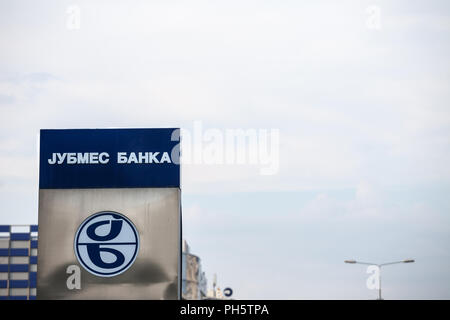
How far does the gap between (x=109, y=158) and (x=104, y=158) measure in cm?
19

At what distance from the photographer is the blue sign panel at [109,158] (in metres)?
27.9

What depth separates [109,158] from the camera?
91.8 ft

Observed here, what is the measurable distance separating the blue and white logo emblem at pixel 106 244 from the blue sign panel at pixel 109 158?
4.25 ft

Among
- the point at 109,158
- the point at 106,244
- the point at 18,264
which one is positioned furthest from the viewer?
the point at 18,264

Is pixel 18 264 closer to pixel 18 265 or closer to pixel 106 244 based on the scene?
pixel 18 265

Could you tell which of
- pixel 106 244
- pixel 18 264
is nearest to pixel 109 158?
pixel 106 244

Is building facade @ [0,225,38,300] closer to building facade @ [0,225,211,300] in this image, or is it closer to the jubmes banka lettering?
building facade @ [0,225,211,300]

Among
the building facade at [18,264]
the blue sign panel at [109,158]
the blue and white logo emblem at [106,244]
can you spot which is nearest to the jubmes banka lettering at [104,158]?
the blue sign panel at [109,158]

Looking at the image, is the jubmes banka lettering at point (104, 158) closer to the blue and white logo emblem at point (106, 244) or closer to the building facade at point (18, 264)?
the blue and white logo emblem at point (106, 244)

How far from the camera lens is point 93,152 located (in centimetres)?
2802

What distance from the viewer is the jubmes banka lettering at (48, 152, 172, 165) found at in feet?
91.6

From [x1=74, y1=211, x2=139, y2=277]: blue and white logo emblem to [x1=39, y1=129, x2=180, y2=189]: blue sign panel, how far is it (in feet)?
4.25

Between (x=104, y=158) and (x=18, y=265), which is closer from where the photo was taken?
(x=104, y=158)
